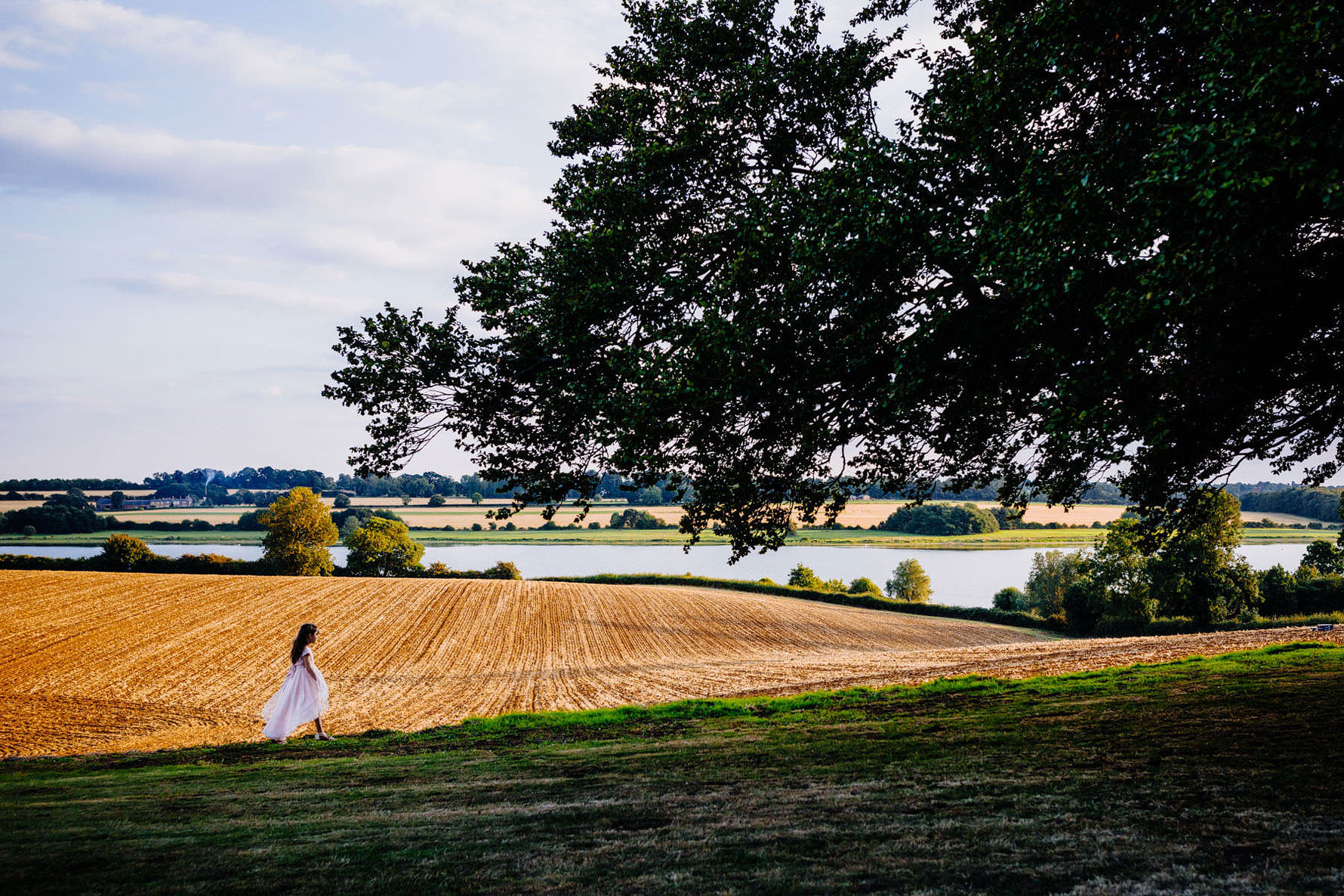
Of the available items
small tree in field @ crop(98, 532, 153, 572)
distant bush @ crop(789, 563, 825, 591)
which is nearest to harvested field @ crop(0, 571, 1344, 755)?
small tree in field @ crop(98, 532, 153, 572)

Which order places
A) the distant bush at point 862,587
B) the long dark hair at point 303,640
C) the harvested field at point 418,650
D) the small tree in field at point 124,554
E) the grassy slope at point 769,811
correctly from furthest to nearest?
the distant bush at point 862,587
the small tree in field at point 124,554
the harvested field at point 418,650
the long dark hair at point 303,640
the grassy slope at point 769,811

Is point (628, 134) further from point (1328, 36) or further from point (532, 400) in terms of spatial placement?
point (1328, 36)

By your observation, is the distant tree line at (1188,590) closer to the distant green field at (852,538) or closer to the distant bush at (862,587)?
the distant bush at (862,587)

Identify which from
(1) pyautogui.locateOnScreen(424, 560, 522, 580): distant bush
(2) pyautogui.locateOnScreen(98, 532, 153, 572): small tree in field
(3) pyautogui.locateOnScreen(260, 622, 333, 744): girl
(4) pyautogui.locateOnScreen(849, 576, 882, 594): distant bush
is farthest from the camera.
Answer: (4) pyautogui.locateOnScreen(849, 576, 882, 594): distant bush

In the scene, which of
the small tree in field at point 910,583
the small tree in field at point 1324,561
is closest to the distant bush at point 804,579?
the small tree in field at point 910,583

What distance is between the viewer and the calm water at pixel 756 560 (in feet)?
273

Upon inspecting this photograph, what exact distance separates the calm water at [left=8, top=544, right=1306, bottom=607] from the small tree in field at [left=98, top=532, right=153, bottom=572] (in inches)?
251

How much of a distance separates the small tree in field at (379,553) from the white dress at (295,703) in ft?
206

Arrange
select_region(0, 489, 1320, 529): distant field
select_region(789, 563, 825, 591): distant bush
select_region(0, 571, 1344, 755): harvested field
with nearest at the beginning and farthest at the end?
1. select_region(0, 571, 1344, 755): harvested field
2. select_region(789, 563, 825, 591): distant bush
3. select_region(0, 489, 1320, 529): distant field

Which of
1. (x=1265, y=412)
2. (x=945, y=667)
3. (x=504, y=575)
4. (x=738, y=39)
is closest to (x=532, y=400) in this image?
(x=738, y=39)

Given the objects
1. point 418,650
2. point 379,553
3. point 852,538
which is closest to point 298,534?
point 379,553

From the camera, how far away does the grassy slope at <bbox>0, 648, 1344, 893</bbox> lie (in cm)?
503

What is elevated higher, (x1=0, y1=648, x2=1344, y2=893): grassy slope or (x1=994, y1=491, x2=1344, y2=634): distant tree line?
(x1=0, y1=648, x2=1344, y2=893): grassy slope

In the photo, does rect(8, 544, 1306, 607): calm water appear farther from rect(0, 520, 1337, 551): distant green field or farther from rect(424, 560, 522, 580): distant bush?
rect(424, 560, 522, 580): distant bush
